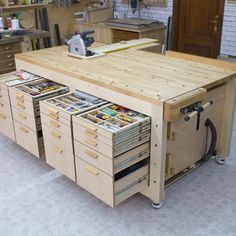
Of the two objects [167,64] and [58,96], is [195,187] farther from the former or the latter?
[58,96]

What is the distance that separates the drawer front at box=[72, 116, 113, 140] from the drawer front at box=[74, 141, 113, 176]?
142 millimetres

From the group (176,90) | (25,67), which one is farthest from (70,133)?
(25,67)

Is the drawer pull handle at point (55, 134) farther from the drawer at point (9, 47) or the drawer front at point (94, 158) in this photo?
the drawer at point (9, 47)

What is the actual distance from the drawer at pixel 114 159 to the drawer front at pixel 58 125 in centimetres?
10

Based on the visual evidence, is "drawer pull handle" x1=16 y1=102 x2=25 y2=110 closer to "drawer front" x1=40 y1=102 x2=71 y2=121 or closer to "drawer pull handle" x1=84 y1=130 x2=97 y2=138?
"drawer front" x1=40 y1=102 x2=71 y2=121

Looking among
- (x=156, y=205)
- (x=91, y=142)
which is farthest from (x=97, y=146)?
(x=156, y=205)

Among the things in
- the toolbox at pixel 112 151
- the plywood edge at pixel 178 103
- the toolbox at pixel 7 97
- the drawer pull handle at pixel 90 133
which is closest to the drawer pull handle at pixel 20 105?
the toolbox at pixel 7 97

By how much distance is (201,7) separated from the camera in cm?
502

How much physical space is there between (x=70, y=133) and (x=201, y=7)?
144 inches

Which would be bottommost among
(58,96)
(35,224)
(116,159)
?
(35,224)

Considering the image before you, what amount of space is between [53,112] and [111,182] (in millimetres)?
670

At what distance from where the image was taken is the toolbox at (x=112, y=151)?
2002 millimetres

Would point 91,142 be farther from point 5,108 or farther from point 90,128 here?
point 5,108

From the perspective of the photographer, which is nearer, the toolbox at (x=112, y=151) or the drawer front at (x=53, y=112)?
the toolbox at (x=112, y=151)
